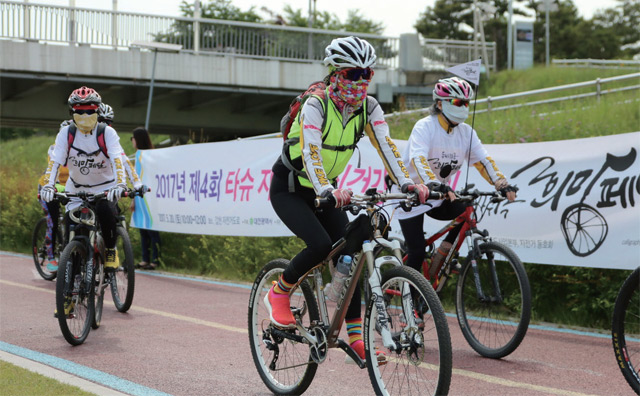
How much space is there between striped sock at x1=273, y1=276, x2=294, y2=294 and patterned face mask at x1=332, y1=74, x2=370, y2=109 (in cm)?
119

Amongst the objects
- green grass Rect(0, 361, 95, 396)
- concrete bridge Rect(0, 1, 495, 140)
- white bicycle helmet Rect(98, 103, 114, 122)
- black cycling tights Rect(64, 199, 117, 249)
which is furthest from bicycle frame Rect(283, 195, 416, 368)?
concrete bridge Rect(0, 1, 495, 140)

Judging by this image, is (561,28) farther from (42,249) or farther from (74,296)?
(74,296)

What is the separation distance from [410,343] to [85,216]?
4670mm

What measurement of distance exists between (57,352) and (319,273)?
9.12 feet

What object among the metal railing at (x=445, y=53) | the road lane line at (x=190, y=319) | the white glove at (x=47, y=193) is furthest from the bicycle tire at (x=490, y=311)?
the metal railing at (x=445, y=53)

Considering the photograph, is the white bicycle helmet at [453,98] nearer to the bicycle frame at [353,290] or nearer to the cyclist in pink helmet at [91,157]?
the bicycle frame at [353,290]

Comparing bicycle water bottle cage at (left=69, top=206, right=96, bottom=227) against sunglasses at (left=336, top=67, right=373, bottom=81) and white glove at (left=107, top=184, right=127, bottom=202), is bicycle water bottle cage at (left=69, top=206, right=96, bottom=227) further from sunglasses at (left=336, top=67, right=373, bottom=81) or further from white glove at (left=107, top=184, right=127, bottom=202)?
sunglasses at (left=336, top=67, right=373, bottom=81)

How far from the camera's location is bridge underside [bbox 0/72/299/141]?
28984mm

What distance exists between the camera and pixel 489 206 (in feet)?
29.3

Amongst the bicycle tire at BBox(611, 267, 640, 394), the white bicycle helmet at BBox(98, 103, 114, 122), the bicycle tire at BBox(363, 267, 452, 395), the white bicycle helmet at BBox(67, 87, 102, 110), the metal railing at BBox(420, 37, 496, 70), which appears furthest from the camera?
the metal railing at BBox(420, 37, 496, 70)

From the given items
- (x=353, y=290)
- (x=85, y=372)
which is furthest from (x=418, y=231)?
(x=85, y=372)

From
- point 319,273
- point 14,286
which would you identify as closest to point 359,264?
point 319,273

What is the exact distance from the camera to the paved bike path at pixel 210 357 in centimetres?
589

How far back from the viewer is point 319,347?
5289 mm
